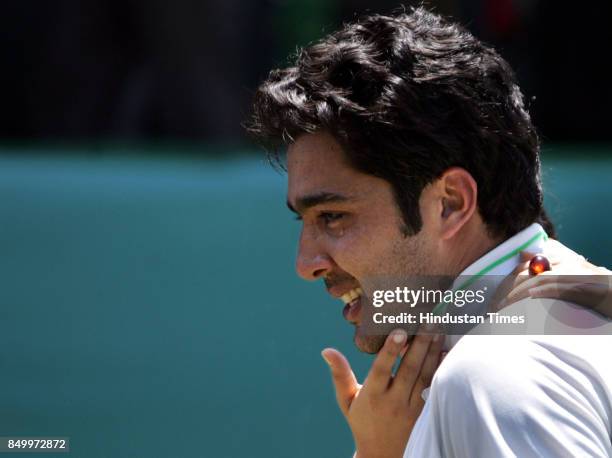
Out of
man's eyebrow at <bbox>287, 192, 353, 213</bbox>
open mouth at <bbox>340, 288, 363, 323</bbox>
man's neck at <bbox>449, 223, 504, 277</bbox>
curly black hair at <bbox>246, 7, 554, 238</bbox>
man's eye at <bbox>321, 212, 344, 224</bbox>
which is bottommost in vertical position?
open mouth at <bbox>340, 288, 363, 323</bbox>

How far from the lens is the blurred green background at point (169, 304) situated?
3.12m

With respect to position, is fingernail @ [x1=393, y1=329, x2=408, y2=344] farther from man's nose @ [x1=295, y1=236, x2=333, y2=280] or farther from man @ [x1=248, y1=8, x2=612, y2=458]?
man's nose @ [x1=295, y1=236, x2=333, y2=280]

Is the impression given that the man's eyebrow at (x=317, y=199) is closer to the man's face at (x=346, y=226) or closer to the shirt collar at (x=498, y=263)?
the man's face at (x=346, y=226)

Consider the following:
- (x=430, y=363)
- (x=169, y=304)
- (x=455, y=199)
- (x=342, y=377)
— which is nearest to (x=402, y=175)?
(x=455, y=199)

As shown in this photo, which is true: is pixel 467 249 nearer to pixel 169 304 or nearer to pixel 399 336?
pixel 399 336

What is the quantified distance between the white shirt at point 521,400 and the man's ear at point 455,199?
0.99ft

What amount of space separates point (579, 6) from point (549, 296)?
8.53 feet

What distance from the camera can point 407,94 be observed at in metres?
1.67

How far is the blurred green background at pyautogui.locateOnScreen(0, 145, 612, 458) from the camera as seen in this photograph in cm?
312

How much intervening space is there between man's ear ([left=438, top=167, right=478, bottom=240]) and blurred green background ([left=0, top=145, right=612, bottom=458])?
1.44m

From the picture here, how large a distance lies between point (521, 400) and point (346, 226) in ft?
1.65

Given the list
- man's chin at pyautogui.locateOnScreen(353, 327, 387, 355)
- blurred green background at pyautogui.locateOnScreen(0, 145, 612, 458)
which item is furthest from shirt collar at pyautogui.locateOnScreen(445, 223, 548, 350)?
blurred green background at pyautogui.locateOnScreen(0, 145, 612, 458)

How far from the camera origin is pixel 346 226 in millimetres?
1711

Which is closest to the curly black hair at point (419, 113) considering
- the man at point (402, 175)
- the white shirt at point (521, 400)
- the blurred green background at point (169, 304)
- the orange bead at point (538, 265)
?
the man at point (402, 175)
